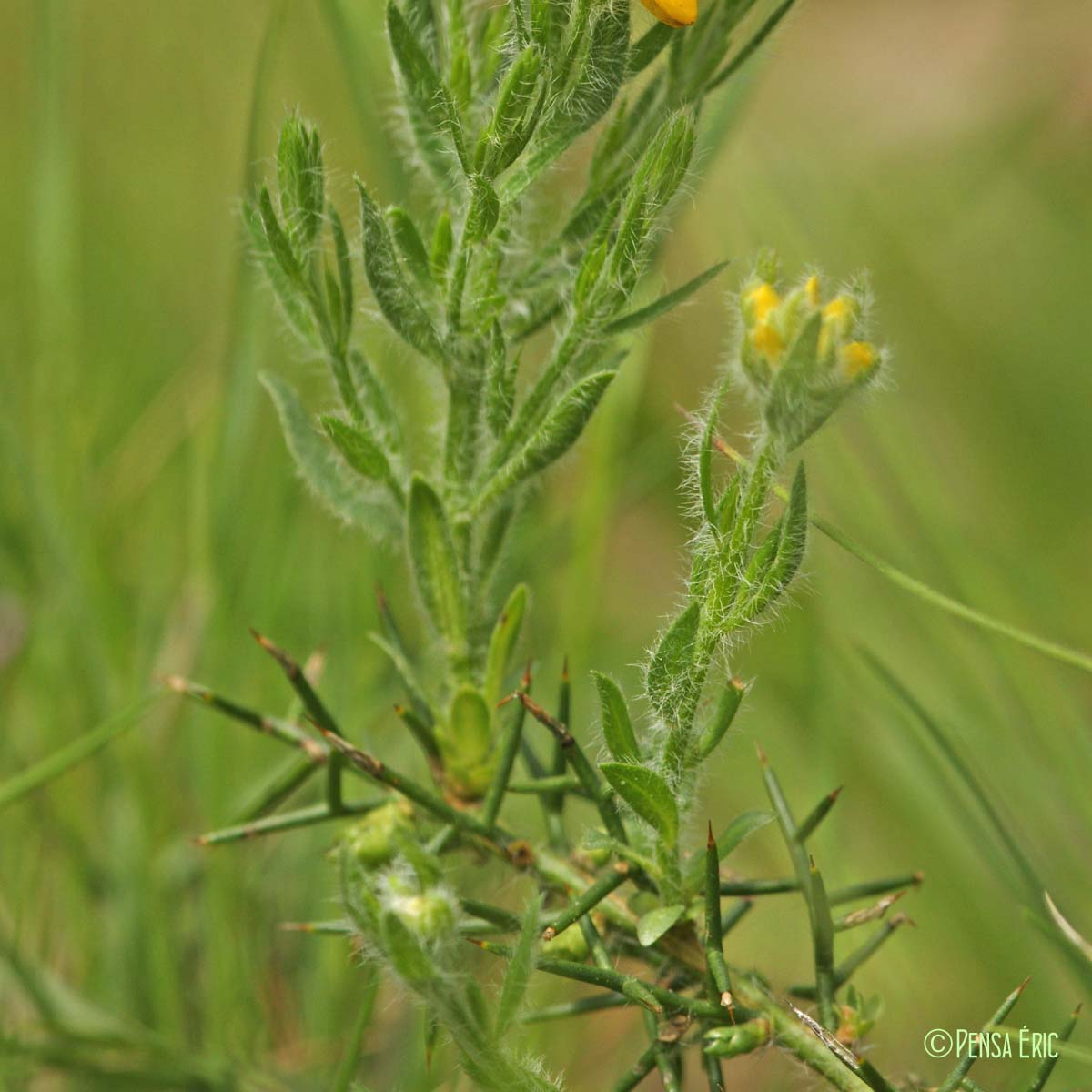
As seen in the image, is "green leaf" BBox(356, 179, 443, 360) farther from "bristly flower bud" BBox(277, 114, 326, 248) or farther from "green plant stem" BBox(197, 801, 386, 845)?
"green plant stem" BBox(197, 801, 386, 845)

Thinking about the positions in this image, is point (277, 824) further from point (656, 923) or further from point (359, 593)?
point (359, 593)

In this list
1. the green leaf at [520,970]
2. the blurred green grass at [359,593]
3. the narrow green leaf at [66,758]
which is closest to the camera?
the green leaf at [520,970]

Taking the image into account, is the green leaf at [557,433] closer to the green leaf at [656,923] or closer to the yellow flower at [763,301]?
the yellow flower at [763,301]

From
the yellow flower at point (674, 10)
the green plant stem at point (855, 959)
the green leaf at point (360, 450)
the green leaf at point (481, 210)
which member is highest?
the yellow flower at point (674, 10)

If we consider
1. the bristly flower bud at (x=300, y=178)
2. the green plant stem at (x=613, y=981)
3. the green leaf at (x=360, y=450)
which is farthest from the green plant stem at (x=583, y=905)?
the bristly flower bud at (x=300, y=178)

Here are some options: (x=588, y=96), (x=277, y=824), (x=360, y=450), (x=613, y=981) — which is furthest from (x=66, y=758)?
(x=588, y=96)

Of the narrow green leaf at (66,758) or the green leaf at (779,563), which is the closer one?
the green leaf at (779,563)

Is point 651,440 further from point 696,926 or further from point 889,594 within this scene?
point 696,926
